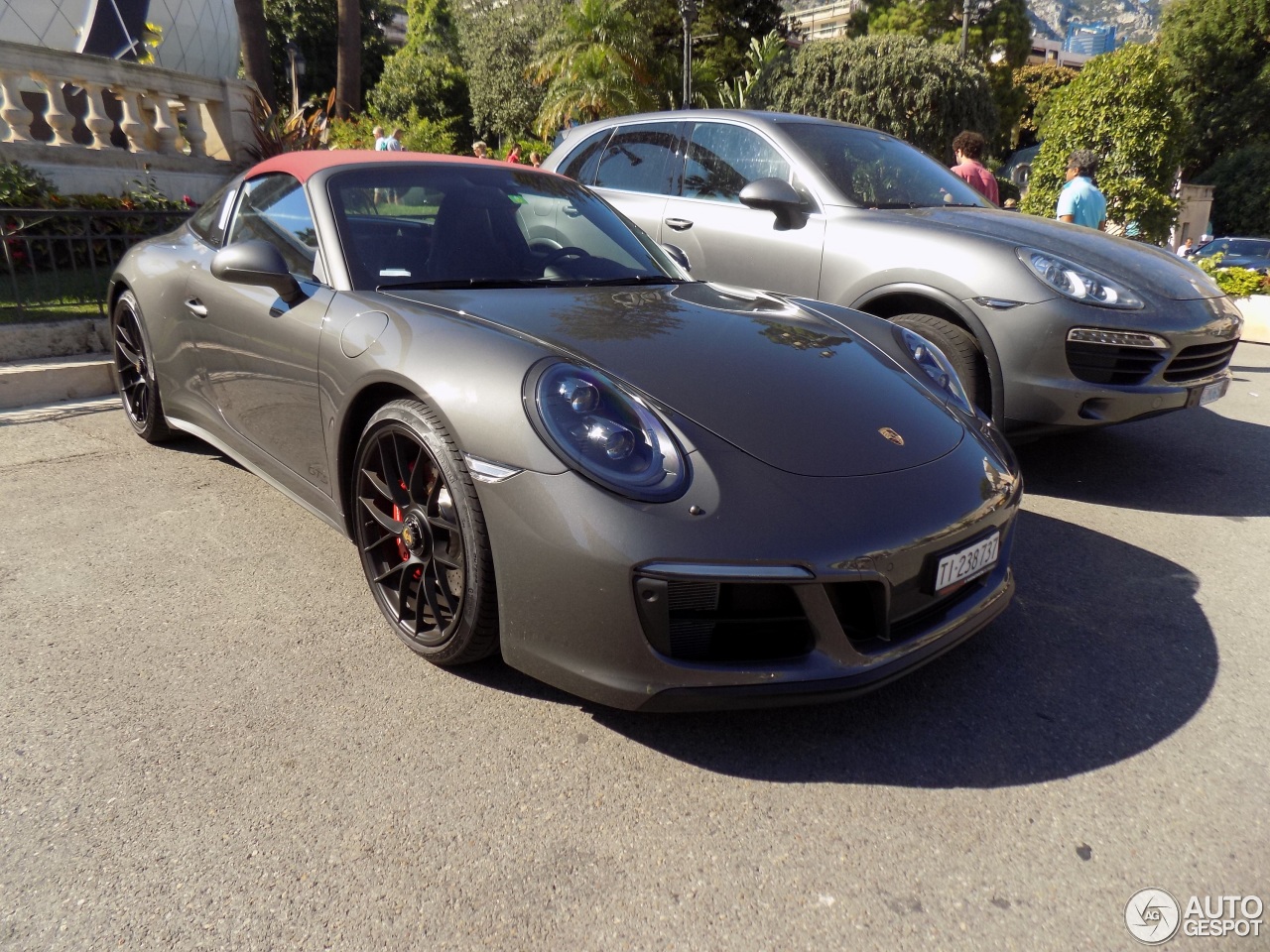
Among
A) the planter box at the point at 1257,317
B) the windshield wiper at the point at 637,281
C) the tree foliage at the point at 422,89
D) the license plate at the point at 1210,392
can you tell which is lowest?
the planter box at the point at 1257,317

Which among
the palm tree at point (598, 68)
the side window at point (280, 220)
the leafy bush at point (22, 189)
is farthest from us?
the palm tree at point (598, 68)

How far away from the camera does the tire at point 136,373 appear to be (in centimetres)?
424

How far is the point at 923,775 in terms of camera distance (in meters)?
2.09

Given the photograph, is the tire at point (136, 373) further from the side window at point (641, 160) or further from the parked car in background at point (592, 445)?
the side window at point (641, 160)

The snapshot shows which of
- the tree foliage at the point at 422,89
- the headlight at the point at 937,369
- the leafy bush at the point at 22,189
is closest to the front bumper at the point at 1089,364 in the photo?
the headlight at the point at 937,369

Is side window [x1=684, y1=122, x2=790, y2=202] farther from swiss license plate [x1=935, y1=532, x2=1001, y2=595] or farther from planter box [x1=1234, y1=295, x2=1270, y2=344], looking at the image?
planter box [x1=1234, y1=295, x2=1270, y2=344]

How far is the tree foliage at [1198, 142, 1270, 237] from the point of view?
31.0 m

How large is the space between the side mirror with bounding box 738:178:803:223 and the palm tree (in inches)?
714

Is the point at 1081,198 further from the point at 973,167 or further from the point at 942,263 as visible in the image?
the point at 942,263

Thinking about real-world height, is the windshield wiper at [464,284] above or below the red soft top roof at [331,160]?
below

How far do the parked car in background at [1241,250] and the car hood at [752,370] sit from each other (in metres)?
18.9

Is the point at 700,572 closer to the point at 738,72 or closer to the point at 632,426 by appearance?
the point at 632,426

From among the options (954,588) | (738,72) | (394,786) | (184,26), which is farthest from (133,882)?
(738,72)

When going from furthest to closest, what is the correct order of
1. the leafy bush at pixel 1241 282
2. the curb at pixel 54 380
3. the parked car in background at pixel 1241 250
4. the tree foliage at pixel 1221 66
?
the tree foliage at pixel 1221 66 < the parked car in background at pixel 1241 250 < the leafy bush at pixel 1241 282 < the curb at pixel 54 380
